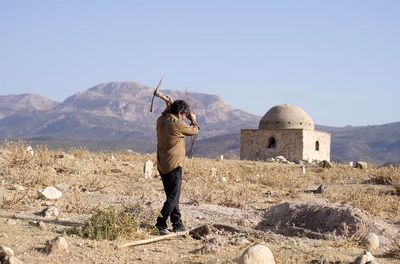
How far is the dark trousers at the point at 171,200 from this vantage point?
7984mm

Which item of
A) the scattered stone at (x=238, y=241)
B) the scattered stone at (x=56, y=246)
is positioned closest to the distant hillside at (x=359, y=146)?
the scattered stone at (x=238, y=241)

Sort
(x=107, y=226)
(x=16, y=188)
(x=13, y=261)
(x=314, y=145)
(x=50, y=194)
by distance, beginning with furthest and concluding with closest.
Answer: (x=314, y=145) < (x=16, y=188) < (x=50, y=194) < (x=107, y=226) < (x=13, y=261)

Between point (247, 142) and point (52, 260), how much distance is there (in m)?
29.0

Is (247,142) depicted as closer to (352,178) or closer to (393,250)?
(352,178)

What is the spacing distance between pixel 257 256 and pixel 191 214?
13.9 ft

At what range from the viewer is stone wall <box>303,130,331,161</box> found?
3362 cm

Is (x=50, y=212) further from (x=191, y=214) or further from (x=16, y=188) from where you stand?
(x=16, y=188)

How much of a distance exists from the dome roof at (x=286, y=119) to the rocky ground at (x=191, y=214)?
18.1 m

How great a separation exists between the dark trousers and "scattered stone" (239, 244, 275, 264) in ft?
7.26

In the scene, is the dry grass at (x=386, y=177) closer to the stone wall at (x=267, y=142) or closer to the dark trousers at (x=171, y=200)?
the dark trousers at (x=171, y=200)

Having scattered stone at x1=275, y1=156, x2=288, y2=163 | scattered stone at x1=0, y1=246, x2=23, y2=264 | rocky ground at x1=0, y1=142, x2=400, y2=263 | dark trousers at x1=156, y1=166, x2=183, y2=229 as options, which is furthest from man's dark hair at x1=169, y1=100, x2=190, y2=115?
scattered stone at x1=275, y1=156, x2=288, y2=163

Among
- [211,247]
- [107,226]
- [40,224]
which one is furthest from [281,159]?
[211,247]

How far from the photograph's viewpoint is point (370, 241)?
7.87 meters

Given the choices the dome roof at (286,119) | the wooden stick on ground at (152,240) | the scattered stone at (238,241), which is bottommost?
the scattered stone at (238,241)
